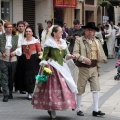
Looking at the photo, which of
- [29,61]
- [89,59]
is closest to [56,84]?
[89,59]

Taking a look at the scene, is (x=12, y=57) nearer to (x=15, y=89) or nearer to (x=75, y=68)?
(x=15, y=89)

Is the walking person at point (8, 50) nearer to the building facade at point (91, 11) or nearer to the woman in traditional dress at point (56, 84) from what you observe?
the woman in traditional dress at point (56, 84)

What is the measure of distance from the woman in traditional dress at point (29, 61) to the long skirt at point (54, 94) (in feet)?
7.75

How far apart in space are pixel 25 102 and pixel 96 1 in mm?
25815

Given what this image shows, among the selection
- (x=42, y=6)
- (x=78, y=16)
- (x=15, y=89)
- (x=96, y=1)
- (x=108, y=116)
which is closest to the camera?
(x=108, y=116)

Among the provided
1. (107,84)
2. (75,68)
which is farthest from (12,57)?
(107,84)

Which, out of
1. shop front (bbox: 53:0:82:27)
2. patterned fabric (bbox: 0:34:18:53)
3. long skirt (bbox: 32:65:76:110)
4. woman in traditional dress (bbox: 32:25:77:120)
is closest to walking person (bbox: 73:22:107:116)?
woman in traditional dress (bbox: 32:25:77:120)

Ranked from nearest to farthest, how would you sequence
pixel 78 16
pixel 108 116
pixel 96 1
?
pixel 108 116, pixel 78 16, pixel 96 1

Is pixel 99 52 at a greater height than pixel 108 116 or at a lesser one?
greater

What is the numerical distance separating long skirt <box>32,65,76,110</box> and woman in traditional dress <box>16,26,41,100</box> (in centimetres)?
236

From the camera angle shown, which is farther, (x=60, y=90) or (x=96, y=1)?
(x=96, y=1)

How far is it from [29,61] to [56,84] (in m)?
2.56

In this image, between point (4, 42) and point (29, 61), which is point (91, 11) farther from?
point (4, 42)

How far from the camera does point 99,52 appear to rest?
28.3 ft
